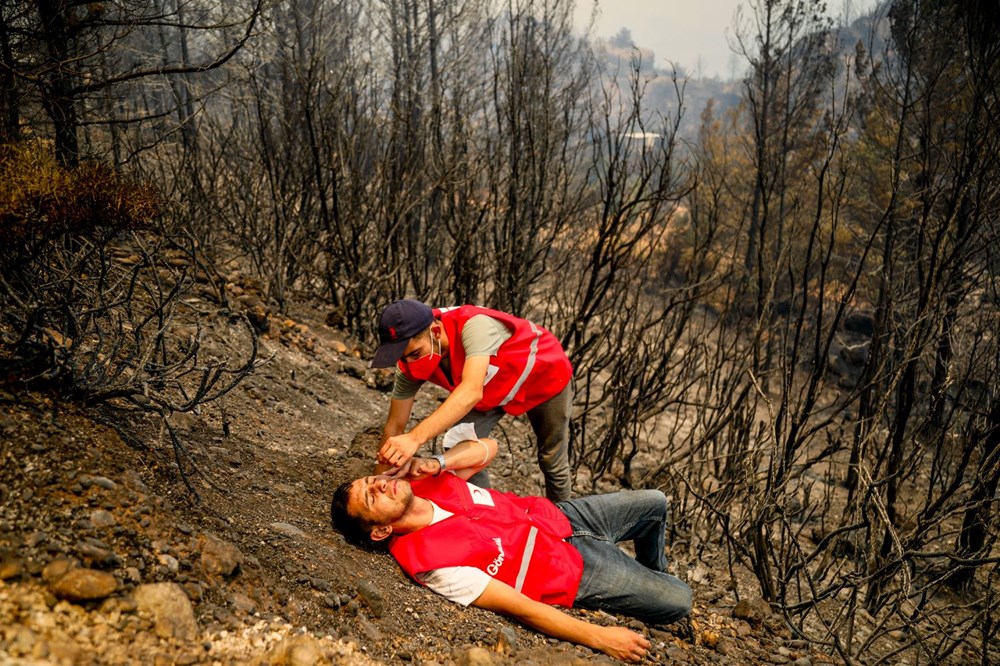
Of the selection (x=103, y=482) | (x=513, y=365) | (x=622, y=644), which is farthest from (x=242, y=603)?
(x=513, y=365)

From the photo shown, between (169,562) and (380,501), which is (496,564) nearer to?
(380,501)

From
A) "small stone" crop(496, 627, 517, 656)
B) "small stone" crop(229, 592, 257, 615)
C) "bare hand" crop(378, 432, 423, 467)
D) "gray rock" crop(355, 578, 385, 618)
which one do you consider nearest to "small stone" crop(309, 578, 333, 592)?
"gray rock" crop(355, 578, 385, 618)

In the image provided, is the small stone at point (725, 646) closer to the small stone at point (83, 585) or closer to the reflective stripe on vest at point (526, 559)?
the reflective stripe on vest at point (526, 559)

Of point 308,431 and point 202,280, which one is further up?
point 202,280

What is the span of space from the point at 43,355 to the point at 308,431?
1637 millimetres

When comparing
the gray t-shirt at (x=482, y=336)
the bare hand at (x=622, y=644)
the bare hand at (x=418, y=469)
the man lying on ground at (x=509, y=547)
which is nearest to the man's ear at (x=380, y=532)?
the man lying on ground at (x=509, y=547)

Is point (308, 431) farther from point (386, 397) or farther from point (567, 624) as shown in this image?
point (567, 624)

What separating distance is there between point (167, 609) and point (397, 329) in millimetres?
1302

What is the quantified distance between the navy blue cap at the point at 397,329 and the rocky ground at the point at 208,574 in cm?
72

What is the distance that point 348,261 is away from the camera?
5.58 m

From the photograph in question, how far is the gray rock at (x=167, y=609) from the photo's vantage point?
161 centimetres

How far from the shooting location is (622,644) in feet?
Answer: 7.55

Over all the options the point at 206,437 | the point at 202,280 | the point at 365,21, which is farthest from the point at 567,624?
the point at 365,21

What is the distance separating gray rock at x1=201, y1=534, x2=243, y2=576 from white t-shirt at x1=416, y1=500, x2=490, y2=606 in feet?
2.36
